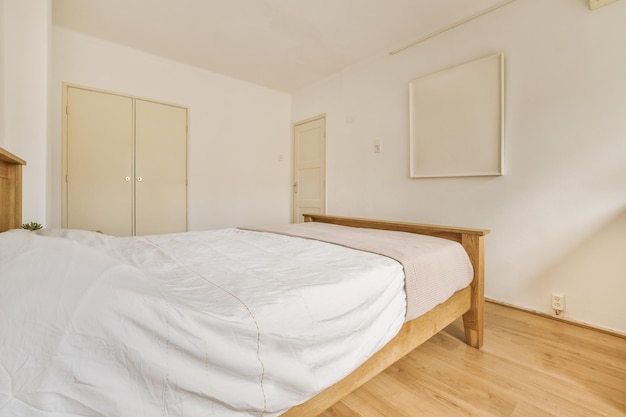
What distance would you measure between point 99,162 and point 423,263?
3291mm

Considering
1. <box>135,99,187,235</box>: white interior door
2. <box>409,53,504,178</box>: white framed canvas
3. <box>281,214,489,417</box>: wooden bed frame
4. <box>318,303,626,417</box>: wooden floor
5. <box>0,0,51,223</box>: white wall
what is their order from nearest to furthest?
<box>281,214,489,417</box>: wooden bed frame
<box>318,303,626,417</box>: wooden floor
<box>0,0,51,223</box>: white wall
<box>409,53,504,178</box>: white framed canvas
<box>135,99,187,235</box>: white interior door

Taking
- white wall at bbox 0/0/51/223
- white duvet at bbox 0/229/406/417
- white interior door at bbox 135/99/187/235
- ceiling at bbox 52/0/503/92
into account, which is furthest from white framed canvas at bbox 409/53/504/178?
white wall at bbox 0/0/51/223

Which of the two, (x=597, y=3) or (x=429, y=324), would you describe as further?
(x=597, y=3)

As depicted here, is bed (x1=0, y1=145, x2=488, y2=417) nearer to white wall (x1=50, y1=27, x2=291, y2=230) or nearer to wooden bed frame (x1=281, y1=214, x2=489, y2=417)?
wooden bed frame (x1=281, y1=214, x2=489, y2=417)

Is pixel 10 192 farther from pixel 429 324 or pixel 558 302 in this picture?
pixel 558 302

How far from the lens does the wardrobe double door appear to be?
9.39ft

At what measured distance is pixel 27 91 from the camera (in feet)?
6.74

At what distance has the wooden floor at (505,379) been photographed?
46.9 inches

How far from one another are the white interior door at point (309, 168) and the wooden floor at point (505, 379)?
2.55 meters

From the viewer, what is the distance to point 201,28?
2738mm

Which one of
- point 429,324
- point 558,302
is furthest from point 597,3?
point 429,324

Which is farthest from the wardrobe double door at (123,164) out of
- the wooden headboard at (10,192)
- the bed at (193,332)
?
the bed at (193,332)

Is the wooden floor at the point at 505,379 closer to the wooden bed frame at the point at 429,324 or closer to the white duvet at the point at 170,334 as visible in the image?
the wooden bed frame at the point at 429,324

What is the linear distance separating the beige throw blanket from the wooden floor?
39 centimetres
